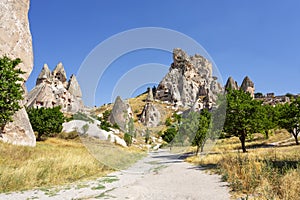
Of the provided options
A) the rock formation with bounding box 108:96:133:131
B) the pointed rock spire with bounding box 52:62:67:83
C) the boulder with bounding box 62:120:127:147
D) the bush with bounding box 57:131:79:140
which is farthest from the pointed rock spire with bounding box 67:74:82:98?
the bush with bounding box 57:131:79:140

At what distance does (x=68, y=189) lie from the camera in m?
8.77

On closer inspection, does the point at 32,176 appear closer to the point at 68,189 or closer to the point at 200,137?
the point at 68,189

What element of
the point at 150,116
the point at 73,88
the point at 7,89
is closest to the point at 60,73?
the point at 73,88

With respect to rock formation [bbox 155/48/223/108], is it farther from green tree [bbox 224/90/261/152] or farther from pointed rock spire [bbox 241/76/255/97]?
green tree [bbox 224/90/261/152]

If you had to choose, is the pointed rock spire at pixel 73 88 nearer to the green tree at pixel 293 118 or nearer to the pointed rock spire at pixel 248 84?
the green tree at pixel 293 118

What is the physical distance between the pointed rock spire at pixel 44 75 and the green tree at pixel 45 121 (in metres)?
53.4

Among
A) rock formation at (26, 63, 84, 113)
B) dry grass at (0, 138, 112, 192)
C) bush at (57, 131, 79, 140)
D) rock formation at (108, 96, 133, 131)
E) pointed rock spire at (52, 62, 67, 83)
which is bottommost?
dry grass at (0, 138, 112, 192)

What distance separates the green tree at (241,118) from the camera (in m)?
22.6

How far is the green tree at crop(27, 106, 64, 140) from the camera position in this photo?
29.7 m

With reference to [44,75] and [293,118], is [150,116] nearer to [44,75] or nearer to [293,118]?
[44,75]

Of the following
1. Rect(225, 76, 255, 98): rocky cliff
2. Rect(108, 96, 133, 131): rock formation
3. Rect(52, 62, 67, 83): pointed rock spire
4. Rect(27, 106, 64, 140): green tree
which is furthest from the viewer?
Rect(225, 76, 255, 98): rocky cliff

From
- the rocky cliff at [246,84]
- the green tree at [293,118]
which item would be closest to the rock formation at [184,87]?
the rocky cliff at [246,84]

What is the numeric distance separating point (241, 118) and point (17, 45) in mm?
22673

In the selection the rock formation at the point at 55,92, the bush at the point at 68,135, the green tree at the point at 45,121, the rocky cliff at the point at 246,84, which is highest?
the rocky cliff at the point at 246,84
